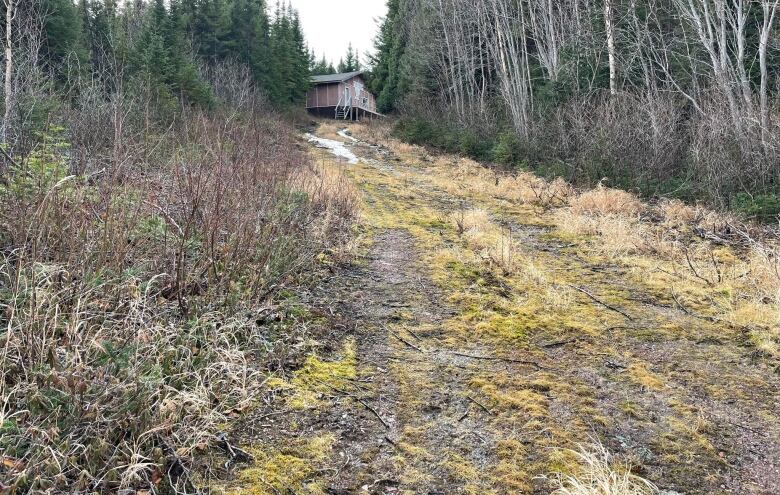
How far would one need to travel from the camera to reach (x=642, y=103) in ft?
33.7

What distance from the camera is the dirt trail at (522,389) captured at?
2256 mm

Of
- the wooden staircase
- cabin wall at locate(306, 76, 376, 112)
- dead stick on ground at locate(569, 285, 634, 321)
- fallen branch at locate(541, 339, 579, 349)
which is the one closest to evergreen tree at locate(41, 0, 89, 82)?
the wooden staircase

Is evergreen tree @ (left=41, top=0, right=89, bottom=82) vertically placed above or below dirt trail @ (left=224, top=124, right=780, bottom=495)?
above

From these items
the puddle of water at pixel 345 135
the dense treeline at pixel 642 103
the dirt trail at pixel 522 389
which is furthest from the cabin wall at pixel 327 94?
the dirt trail at pixel 522 389

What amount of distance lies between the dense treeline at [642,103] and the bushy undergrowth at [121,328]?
298 inches

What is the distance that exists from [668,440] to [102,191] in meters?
3.84

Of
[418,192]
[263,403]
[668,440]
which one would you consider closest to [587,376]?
[668,440]

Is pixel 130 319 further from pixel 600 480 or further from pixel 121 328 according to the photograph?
pixel 600 480

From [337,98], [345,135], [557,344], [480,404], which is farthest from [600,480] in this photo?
[337,98]

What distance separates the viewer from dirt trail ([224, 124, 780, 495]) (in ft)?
7.40

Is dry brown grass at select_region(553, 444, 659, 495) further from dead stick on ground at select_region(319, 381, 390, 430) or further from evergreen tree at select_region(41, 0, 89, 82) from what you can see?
evergreen tree at select_region(41, 0, 89, 82)

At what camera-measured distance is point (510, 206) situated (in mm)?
9305

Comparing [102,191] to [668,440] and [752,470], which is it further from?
[752,470]

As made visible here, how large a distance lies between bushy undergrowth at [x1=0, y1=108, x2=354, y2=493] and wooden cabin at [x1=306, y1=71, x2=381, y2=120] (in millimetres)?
39253
